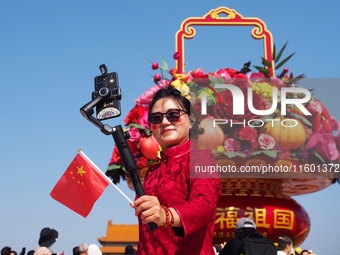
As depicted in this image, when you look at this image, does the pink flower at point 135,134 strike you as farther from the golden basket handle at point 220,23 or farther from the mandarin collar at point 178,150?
the mandarin collar at point 178,150

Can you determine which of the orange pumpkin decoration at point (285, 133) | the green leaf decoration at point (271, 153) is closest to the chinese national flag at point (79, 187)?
the green leaf decoration at point (271, 153)

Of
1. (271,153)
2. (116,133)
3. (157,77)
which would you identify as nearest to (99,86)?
(116,133)

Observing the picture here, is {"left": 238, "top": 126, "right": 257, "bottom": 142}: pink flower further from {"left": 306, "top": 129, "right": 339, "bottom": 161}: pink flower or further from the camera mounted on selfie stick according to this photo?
the camera mounted on selfie stick

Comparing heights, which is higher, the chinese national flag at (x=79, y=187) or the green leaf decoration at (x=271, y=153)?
the chinese national flag at (x=79, y=187)

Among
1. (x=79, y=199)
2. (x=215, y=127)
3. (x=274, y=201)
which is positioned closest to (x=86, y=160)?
(x=79, y=199)

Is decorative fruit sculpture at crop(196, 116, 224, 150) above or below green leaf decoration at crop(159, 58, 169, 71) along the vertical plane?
below

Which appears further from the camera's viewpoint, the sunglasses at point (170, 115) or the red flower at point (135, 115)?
the red flower at point (135, 115)

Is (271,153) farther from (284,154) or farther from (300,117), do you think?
(300,117)

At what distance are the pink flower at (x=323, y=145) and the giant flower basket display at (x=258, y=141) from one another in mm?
14

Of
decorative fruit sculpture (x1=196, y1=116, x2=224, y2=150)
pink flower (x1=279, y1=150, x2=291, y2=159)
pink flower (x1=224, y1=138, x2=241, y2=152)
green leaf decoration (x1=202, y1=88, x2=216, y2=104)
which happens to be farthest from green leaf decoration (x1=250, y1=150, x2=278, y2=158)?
green leaf decoration (x1=202, y1=88, x2=216, y2=104)

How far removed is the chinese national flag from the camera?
96.1 inches

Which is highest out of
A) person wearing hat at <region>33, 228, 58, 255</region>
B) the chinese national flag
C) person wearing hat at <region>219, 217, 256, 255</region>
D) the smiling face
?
the smiling face

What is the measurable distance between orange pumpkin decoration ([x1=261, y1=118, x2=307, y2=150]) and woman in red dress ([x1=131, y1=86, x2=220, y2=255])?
5121 mm

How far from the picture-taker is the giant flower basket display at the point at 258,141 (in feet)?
24.2
